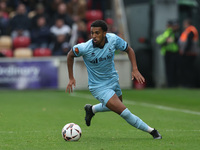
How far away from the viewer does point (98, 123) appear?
34.1 feet

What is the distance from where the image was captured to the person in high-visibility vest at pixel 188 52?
2017 centimetres

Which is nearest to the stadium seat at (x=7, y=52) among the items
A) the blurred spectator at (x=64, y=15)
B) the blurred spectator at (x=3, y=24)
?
the blurred spectator at (x=3, y=24)

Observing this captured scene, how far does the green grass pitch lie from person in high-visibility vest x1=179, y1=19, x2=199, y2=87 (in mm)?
3288

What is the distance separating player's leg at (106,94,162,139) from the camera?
7.84 meters

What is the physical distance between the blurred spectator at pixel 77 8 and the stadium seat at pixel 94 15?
0.28 metres

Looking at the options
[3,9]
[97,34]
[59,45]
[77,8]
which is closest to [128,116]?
[97,34]

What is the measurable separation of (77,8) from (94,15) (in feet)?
3.26

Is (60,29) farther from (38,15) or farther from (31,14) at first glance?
(31,14)

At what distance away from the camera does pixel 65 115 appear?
1180 cm

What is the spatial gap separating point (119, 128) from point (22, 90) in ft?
37.2

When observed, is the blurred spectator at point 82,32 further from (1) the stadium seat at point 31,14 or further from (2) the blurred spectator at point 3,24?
(2) the blurred spectator at point 3,24

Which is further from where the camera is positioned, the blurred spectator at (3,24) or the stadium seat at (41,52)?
the blurred spectator at (3,24)

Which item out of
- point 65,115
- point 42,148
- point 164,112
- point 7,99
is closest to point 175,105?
point 164,112

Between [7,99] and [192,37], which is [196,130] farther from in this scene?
[192,37]
